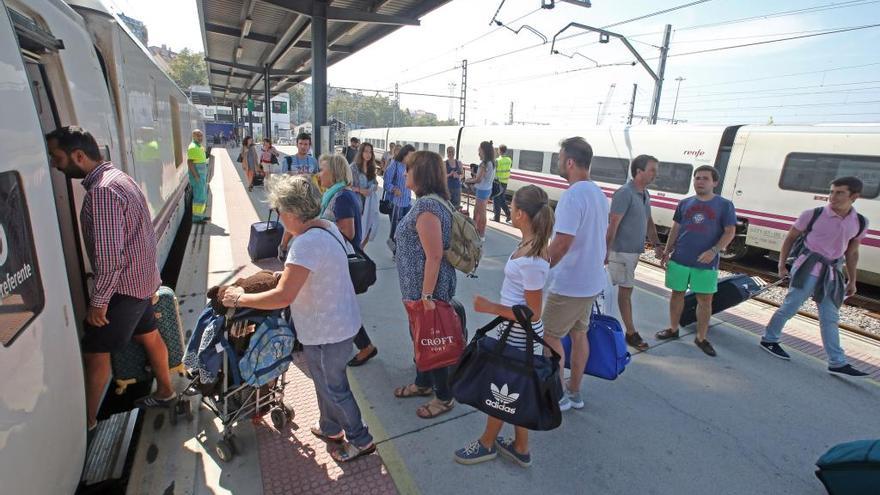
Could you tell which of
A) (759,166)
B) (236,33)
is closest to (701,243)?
(759,166)

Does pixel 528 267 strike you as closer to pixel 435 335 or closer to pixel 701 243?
pixel 435 335

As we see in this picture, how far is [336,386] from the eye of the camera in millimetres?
2447

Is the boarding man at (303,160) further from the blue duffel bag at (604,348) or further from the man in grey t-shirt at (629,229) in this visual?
the blue duffel bag at (604,348)

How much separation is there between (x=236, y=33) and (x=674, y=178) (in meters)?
12.3

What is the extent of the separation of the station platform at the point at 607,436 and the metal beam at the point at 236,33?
10.8 meters

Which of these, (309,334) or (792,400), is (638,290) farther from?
(309,334)

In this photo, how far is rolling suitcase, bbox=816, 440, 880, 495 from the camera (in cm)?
225

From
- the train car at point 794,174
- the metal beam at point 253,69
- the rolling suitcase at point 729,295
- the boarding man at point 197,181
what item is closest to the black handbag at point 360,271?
the rolling suitcase at point 729,295

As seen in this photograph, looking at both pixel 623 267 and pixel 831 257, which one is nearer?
pixel 831 257

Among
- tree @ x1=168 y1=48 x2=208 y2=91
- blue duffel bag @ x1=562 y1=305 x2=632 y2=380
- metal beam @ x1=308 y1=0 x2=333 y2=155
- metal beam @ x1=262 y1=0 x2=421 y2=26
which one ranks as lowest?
blue duffel bag @ x1=562 y1=305 x2=632 y2=380

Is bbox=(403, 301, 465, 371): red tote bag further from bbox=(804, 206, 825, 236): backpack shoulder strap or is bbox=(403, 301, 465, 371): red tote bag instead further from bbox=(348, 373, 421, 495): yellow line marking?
bbox=(804, 206, 825, 236): backpack shoulder strap

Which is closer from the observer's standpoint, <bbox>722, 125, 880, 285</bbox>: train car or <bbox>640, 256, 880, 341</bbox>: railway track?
<bbox>640, 256, 880, 341</bbox>: railway track

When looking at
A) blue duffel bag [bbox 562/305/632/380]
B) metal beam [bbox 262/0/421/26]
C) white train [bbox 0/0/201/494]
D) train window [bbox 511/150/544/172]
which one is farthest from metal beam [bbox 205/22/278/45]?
blue duffel bag [bbox 562/305/632/380]

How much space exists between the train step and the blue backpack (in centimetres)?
95
